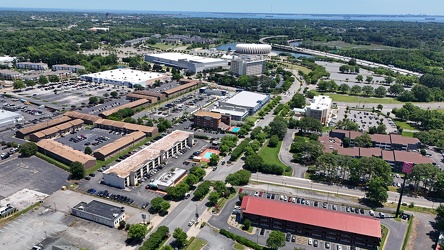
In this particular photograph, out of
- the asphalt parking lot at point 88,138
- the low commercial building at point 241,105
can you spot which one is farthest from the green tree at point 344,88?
the asphalt parking lot at point 88,138

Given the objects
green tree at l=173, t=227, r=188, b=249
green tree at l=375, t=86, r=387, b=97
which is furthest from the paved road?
green tree at l=375, t=86, r=387, b=97

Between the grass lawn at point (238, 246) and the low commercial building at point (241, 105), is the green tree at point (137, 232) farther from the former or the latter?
the low commercial building at point (241, 105)

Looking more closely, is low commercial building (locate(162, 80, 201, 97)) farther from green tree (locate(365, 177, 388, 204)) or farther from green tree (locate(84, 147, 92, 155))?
green tree (locate(365, 177, 388, 204))

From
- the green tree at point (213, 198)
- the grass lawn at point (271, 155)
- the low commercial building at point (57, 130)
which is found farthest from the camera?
the low commercial building at point (57, 130)

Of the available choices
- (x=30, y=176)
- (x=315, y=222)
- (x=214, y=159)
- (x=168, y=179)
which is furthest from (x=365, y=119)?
(x=30, y=176)

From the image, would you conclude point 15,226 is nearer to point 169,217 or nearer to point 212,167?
point 169,217

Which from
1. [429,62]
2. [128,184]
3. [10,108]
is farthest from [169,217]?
[429,62]

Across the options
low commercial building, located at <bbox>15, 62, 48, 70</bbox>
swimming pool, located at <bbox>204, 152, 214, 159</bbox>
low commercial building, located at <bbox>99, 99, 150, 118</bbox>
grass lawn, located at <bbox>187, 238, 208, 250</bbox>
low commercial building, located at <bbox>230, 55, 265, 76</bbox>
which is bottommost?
grass lawn, located at <bbox>187, 238, 208, 250</bbox>
